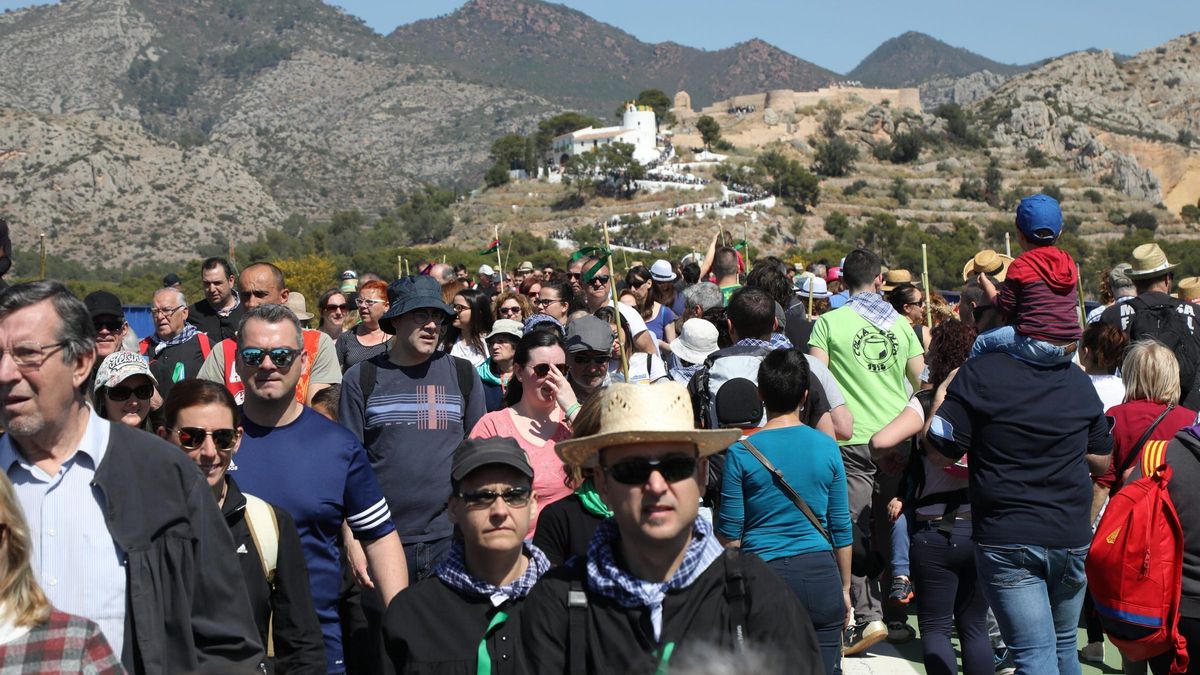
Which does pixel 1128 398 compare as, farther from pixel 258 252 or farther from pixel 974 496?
pixel 258 252

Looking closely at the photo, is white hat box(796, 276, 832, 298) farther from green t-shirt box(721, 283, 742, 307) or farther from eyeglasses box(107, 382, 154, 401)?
eyeglasses box(107, 382, 154, 401)

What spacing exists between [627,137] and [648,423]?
120m

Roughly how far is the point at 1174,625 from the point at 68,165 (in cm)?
10038

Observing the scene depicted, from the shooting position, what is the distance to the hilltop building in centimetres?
12119

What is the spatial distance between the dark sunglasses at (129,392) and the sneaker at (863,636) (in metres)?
3.13

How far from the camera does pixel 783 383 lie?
175 inches

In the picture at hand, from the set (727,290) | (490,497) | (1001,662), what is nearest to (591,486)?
(490,497)

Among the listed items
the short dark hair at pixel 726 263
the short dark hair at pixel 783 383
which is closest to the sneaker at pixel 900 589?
the short dark hair at pixel 783 383

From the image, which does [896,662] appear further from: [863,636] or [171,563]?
[171,563]

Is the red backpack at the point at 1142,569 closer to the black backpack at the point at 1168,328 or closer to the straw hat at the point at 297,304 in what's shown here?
the black backpack at the point at 1168,328

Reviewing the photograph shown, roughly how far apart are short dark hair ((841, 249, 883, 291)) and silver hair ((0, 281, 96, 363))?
4372mm

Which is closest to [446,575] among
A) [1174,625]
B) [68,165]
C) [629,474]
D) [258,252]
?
[629,474]

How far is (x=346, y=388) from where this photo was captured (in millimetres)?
5184

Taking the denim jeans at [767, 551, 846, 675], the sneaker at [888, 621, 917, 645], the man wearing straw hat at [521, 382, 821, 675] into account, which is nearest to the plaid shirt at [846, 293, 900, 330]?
the sneaker at [888, 621, 917, 645]
